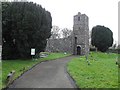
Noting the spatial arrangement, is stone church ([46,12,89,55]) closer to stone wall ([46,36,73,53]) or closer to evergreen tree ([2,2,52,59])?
stone wall ([46,36,73,53])

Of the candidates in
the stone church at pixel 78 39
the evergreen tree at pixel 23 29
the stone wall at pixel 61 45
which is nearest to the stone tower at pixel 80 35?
the stone church at pixel 78 39

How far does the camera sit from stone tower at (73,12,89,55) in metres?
60.3

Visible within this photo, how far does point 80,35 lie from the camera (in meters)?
61.1

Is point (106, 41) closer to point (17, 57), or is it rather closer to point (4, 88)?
point (17, 57)

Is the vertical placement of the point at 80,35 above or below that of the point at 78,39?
above

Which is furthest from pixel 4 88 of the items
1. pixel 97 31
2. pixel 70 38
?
pixel 97 31

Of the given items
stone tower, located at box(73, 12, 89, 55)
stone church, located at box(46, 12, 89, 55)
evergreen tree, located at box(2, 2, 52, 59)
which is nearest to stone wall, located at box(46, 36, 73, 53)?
stone church, located at box(46, 12, 89, 55)

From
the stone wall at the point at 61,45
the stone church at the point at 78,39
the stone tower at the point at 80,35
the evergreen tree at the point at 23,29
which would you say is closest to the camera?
the evergreen tree at the point at 23,29

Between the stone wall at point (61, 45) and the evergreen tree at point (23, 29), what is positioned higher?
the evergreen tree at point (23, 29)

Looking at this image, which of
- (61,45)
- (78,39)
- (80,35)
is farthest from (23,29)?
(61,45)

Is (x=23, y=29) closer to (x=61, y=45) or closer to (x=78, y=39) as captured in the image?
(x=78, y=39)

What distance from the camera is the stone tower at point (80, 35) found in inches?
2373

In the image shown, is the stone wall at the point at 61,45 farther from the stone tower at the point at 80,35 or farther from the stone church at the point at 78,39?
the stone tower at the point at 80,35

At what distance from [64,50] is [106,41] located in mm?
12929
